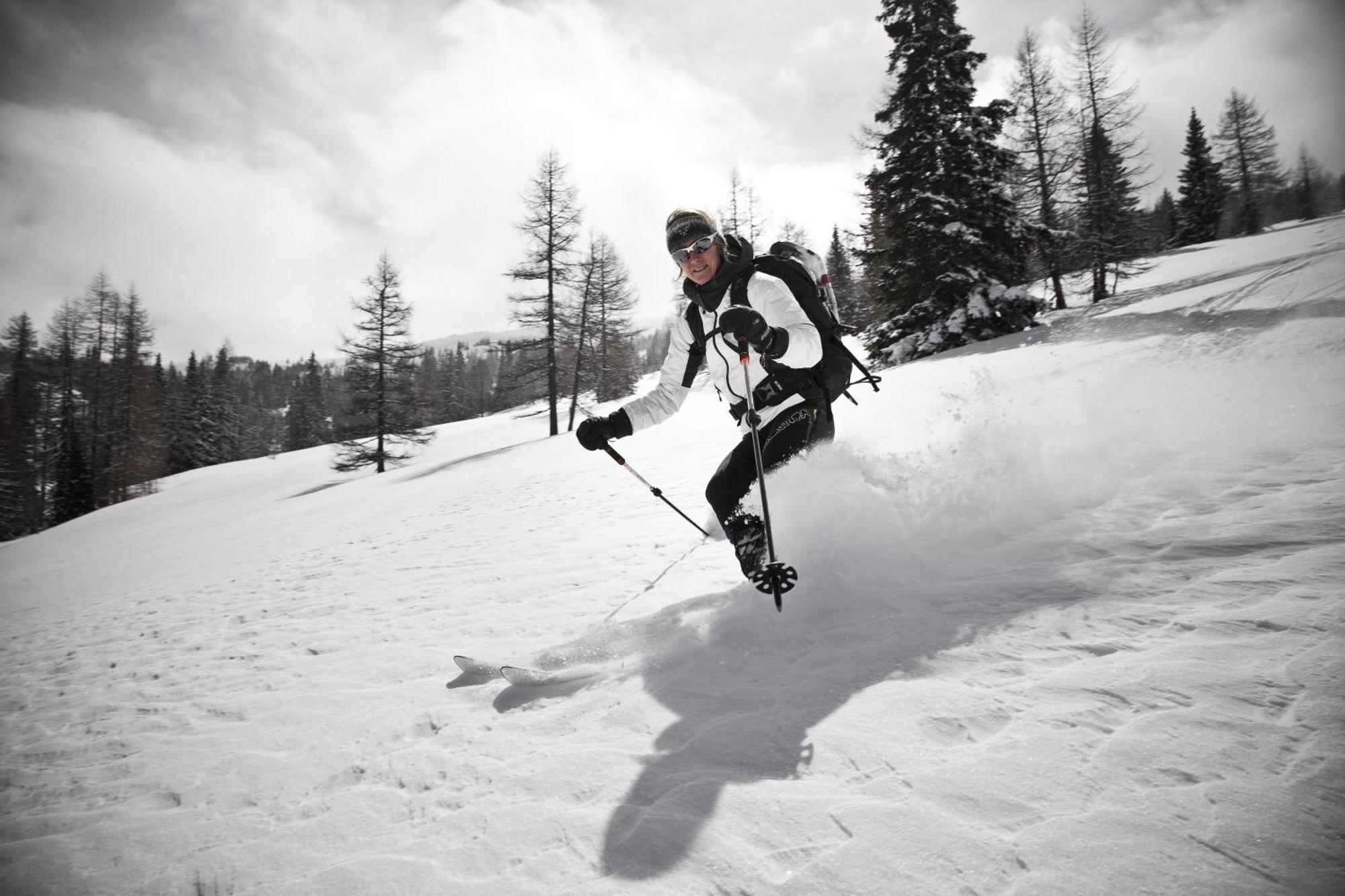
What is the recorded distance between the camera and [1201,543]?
277 cm

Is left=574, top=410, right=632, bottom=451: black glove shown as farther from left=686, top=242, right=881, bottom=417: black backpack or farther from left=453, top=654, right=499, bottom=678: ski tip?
left=453, top=654, right=499, bottom=678: ski tip

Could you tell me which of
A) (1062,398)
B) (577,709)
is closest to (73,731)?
(577,709)

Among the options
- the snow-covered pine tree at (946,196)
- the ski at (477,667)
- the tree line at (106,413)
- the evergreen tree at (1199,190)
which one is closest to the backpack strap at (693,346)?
the ski at (477,667)

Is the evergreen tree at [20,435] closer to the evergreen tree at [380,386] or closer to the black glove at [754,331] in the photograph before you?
the evergreen tree at [380,386]

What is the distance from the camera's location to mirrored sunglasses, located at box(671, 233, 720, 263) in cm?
338

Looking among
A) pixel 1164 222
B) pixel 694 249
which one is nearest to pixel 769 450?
pixel 694 249

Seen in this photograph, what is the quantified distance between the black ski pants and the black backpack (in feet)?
0.41

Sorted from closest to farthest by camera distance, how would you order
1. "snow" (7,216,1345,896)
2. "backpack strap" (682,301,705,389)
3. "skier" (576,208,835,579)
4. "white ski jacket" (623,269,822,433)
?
"snow" (7,216,1345,896)
"white ski jacket" (623,269,822,433)
"skier" (576,208,835,579)
"backpack strap" (682,301,705,389)

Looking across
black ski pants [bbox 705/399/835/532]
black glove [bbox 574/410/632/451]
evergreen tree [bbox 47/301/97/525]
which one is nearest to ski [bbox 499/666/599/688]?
black ski pants [bbox 705/399/835/532]

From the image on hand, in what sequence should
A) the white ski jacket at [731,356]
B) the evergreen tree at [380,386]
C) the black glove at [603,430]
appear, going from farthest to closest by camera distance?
the evergreen tree at [380,386], the black glove at [603,430], the white ski jacket at [731,356]

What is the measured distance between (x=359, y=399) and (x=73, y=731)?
26.4 metres

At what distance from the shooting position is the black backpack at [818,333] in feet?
11.1

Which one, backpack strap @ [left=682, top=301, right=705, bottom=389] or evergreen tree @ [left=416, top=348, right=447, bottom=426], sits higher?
evergreen tree @ [left=416, top=348, right=447, bottom=426]

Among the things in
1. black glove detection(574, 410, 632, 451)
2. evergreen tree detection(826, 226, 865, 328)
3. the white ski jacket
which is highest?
evergreen tree detection(826, 226, 865, 328)
